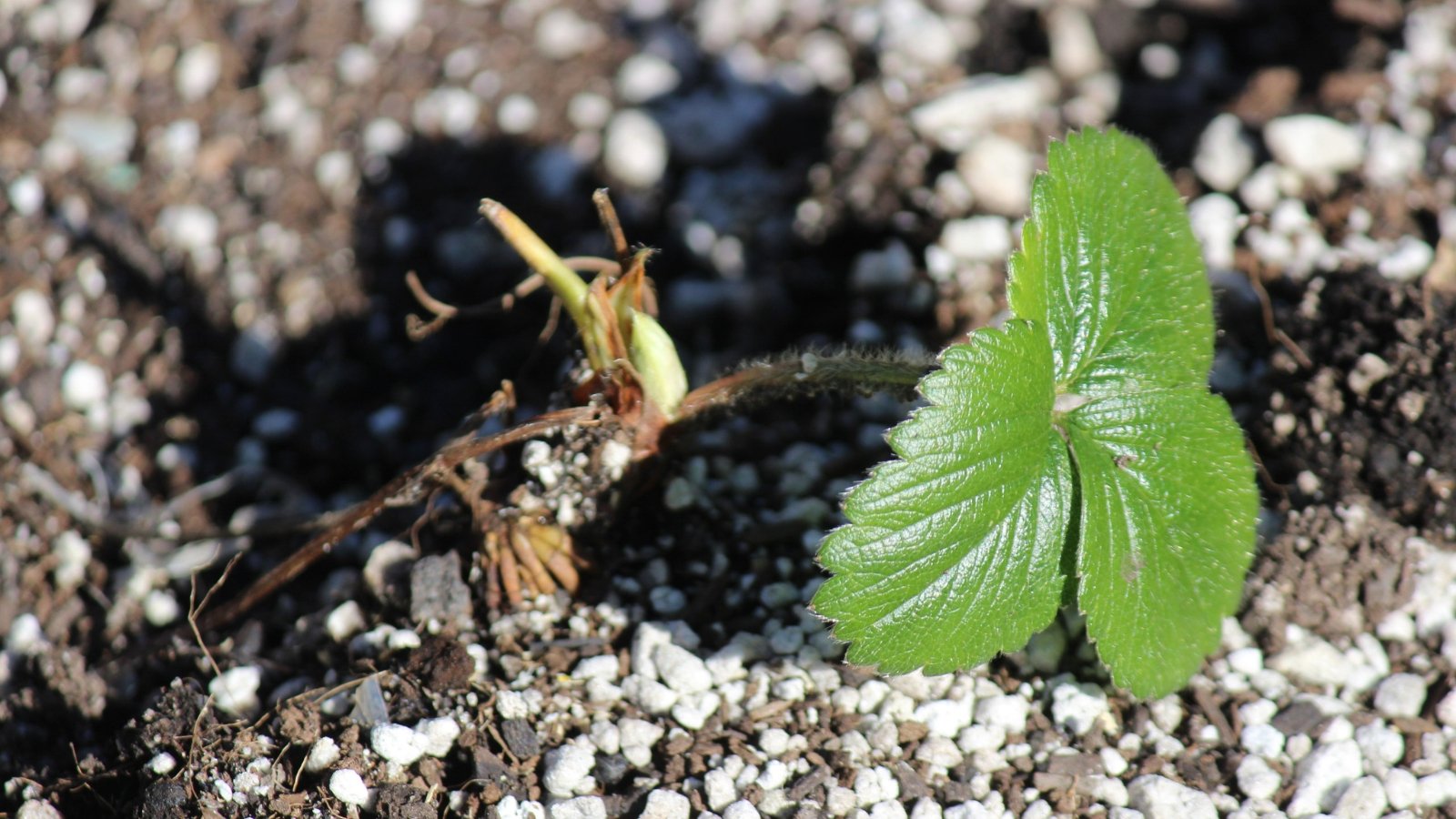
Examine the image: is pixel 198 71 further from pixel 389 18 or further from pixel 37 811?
pixel 37 811

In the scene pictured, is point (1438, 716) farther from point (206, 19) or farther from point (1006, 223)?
point (206, 19)

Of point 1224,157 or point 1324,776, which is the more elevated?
point 1224,157

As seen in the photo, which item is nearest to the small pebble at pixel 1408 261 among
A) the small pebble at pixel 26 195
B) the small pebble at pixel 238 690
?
the small pebble at pixel 238 690

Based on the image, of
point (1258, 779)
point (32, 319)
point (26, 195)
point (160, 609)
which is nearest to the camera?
point (1258, 779)

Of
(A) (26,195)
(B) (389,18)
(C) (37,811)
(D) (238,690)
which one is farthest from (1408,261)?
(A) (26,195)

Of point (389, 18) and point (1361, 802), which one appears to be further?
point (389, 18)

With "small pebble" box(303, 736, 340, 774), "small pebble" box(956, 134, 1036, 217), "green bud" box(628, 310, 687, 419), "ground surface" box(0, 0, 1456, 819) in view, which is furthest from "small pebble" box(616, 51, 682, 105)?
"small pebble" box(303, 736, 340, 774)

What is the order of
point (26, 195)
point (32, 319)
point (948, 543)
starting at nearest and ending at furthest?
point (948, 543) → point (32, 319) → point (26, 195)
